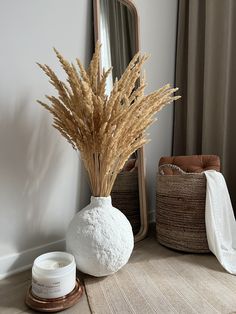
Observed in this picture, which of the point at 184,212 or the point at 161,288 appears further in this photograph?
the point at 184,212

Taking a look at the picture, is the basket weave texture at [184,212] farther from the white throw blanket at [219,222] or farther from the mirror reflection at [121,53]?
the mirror reflection at [121,53]

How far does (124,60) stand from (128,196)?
84cm

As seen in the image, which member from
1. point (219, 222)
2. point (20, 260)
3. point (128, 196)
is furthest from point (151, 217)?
point (20, 260)

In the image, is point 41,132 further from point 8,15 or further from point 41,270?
point 41,270

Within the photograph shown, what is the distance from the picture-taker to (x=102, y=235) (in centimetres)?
106

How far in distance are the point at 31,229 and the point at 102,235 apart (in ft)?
1.29

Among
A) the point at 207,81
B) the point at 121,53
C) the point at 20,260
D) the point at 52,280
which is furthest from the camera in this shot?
the point at 207,81

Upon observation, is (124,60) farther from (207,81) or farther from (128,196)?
(128,196)

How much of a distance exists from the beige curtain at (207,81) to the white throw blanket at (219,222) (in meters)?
0.36

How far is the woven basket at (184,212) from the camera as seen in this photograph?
4.52 ft

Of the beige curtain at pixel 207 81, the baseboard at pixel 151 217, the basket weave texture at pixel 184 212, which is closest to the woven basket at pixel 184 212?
the basket weave texture at pixel 184 212

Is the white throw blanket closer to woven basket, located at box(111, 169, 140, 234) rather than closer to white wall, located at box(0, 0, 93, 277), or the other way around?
woven basket, located at box(111, 169, 140, 234)

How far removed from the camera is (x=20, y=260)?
1.20 metres

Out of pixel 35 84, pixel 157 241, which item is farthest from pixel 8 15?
pixel 157 241
